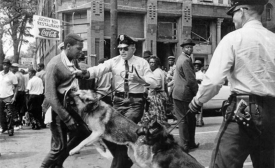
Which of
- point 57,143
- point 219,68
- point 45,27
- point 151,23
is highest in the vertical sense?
point 151,23

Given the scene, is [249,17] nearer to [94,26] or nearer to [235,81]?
[235,81]

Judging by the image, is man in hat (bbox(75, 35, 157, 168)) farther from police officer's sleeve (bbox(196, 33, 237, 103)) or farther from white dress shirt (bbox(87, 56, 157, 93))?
police officer's sleeve (bbox(196, 33, 237, 103))

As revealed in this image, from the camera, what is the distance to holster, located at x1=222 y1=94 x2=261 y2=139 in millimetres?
2506

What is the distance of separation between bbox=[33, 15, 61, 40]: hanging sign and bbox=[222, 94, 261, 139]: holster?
14589 millimetres

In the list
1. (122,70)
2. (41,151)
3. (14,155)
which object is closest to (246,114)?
(122,70)

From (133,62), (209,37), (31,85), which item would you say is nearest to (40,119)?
(31,85)

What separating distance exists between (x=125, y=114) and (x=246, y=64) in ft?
7.76

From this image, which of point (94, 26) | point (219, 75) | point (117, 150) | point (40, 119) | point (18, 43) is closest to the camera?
point (219, 75)

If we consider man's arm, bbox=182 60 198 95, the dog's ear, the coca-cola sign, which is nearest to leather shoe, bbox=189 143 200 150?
man's arm, bbox=182 60 198 95

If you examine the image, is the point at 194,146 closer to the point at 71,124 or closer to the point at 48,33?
the point at 71,124

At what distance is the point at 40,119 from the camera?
1002 cm

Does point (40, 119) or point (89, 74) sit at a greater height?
point (89, 74)

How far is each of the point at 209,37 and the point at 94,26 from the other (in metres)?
8.76

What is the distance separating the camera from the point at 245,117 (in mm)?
2510
